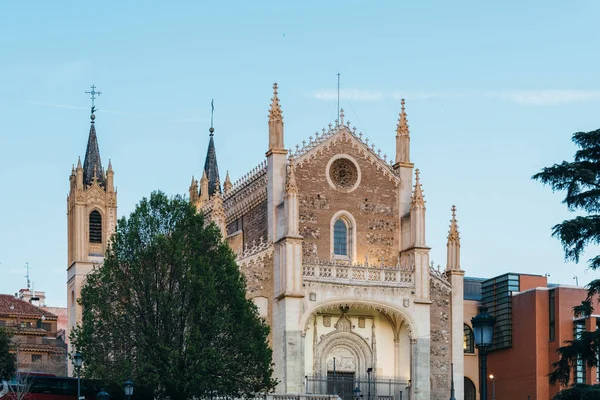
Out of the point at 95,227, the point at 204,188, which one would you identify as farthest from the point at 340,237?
the point at 95,227

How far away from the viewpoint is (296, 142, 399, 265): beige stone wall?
70.8m

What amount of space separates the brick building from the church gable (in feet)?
119

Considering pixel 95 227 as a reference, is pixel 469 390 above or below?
below

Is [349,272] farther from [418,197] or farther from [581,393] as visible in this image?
[581,393]

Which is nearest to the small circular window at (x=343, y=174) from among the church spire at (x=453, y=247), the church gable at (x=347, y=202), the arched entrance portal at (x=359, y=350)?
the church gable at (x=347, y=202)

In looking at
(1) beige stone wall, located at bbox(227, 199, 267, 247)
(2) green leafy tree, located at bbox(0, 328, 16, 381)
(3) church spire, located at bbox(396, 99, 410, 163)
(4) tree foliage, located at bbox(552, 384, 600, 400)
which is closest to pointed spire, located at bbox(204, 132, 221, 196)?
(1) beige stone wall, located at bbox(227, 199, 267, 247)

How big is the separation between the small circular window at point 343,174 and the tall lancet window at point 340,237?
1.84 meters

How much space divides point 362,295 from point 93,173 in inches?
1564

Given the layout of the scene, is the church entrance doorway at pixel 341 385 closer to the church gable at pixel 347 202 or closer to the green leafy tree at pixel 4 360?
the church gable at pixel 347 202

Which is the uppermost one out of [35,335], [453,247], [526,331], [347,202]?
[347,202]

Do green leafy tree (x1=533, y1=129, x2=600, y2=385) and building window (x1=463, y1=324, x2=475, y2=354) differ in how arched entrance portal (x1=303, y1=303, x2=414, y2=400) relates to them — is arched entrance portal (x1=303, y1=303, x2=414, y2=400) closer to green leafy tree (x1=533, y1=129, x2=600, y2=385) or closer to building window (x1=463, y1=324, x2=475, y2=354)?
building window (x1=463, y1=324, x2=475, y2=354)

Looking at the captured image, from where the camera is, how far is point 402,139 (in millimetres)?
73375

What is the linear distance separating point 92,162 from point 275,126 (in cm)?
3657

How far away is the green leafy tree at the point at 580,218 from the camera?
44.5 m
